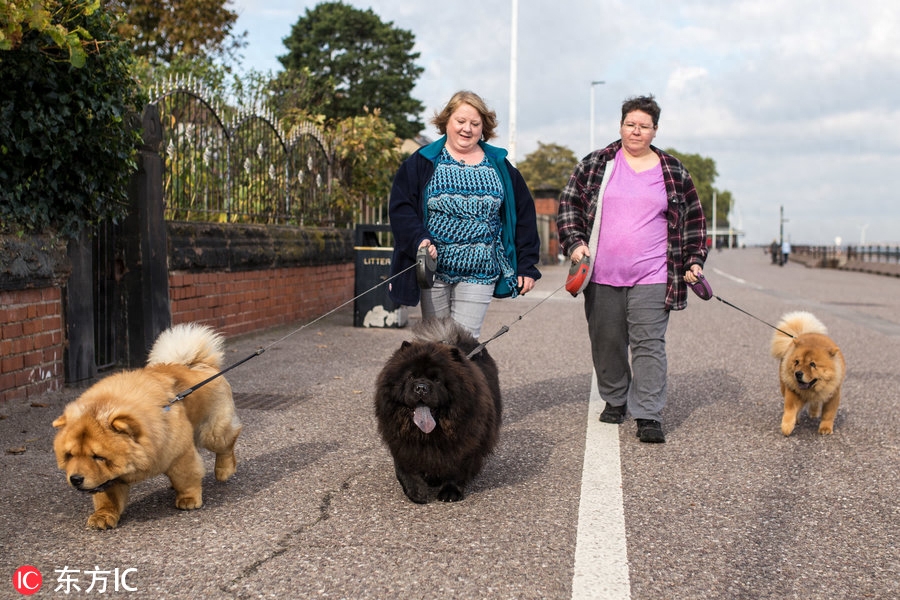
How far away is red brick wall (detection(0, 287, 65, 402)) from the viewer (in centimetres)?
637

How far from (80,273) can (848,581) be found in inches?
239

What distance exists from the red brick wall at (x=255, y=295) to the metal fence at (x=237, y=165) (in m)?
0.78

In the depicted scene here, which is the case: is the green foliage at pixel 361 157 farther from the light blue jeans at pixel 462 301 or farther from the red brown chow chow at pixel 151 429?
the red brown chow chow at pixel 151 429

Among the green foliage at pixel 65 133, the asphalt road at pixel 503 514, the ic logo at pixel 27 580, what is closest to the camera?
the ic logo at pixel 27 580

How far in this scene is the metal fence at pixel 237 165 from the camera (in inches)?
376

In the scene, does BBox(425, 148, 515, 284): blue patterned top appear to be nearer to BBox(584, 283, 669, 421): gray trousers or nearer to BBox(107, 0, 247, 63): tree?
BBox(584, 283, 669, 421): gray trousers

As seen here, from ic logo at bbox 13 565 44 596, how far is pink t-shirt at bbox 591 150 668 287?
3979 mm

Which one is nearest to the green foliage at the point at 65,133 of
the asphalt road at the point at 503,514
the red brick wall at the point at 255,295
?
the asphalt road at the point at 503,514

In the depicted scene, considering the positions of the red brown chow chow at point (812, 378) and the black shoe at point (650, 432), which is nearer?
the black shoe at point (650, 432)

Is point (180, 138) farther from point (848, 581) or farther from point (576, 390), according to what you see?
point (848, 581)

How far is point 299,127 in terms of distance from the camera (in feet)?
44.1

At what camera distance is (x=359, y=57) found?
55750 mm

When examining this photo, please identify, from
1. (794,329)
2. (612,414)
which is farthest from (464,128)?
(794,329)

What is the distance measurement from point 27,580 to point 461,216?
2.97 metres
